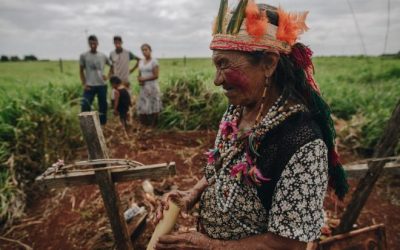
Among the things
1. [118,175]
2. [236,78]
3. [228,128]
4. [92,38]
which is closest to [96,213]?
[118,175]

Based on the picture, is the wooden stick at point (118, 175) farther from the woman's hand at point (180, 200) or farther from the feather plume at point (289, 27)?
the feather plume at point (289, 27)

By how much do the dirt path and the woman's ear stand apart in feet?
6.32

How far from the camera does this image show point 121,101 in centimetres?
647

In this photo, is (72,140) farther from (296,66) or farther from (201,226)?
(296,66)

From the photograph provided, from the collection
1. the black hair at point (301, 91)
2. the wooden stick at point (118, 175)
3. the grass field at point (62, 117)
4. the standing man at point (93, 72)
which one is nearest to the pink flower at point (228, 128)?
the black hair at point (301, 91)

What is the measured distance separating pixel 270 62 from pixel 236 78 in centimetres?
15

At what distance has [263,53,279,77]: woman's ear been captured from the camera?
131cm

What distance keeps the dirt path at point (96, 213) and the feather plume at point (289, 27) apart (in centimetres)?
205

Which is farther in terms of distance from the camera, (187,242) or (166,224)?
(166,224)

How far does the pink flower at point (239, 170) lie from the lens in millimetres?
1299

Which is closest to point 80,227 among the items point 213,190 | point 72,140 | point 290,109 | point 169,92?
point 72,140

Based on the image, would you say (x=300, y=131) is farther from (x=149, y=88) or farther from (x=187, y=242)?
(x=149, y=88)

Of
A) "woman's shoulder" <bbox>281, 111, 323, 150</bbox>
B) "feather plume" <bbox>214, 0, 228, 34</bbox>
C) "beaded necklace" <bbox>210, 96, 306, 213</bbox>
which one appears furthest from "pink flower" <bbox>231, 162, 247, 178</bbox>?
"feather plume" <bbox>214, 0, 228, 34</bbox>

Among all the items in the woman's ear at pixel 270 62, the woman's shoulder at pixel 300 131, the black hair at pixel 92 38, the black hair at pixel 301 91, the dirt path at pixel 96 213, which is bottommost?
the dirt path at pixel 96 213
